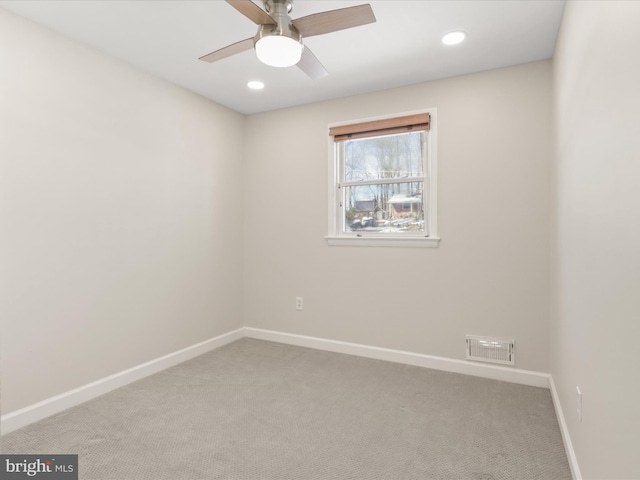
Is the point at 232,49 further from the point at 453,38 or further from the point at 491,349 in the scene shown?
the point at 491,349

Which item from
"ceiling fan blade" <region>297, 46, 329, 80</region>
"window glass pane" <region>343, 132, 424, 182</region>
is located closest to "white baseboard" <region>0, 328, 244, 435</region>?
"window glass pane" <region>343, 132, 424, 182</region>

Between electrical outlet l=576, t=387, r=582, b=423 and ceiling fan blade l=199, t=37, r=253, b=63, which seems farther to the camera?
ceiling fan blade l=199, t=37, r=253, b=63

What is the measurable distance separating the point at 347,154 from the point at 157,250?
199cm

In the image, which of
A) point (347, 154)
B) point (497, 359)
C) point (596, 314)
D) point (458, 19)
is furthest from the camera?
point (347, 154)

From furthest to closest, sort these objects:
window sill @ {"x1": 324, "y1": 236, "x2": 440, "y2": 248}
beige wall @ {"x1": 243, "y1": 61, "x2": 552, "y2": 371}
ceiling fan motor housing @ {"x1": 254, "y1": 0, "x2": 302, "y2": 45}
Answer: window sill @ {"x1": 324, "y1": 236, "x2": 440, "y2": 248}
beige wall @ {"x1": 243, "y1": 61, "x2": 552, "y2": 371}
ceiling fan motor housing @ {"x1": 254, "y1": 0, "x2": 302, "y2": 45}

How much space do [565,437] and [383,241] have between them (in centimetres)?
191

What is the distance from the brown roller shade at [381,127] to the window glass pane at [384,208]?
48 centimetres

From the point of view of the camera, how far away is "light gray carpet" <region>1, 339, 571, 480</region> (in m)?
1.83

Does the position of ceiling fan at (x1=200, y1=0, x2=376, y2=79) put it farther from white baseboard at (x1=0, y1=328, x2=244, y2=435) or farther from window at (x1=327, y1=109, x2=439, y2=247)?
white baseboard at (x1=0, y1=328, x2=244, y2=435)

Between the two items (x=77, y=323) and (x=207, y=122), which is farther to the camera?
(x=207, y=122)

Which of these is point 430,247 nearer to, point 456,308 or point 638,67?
point 456,308

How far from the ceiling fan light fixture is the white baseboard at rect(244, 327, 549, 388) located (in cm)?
258

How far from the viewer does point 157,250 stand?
312 centimetres

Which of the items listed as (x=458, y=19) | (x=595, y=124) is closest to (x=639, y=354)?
(x=595, y=124)
